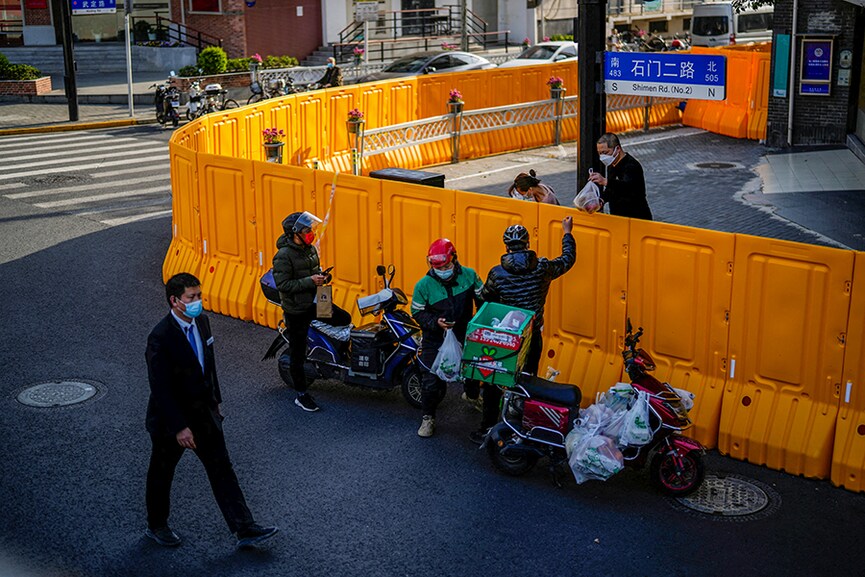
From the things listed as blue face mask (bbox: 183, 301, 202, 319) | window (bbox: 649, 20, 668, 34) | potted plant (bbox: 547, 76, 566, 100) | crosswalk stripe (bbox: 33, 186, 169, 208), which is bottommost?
crosswalk stripe (bbox: 33, 186, 169, 208)

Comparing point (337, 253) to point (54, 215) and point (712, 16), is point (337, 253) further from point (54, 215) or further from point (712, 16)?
point (712, 16)

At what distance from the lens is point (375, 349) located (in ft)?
33.2

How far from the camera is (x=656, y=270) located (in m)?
9.50

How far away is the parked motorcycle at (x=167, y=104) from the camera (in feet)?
90.4

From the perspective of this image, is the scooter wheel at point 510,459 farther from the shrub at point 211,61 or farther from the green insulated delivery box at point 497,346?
the shrub at point 211,61

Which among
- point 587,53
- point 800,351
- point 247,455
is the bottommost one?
point 247,455

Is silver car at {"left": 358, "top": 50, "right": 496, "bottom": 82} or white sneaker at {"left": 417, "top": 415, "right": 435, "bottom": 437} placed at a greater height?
silver car at {"left": 358, "top": 50, "right": 496, "bottom": 82}

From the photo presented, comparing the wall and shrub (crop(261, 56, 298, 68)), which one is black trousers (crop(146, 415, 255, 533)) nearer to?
the wall

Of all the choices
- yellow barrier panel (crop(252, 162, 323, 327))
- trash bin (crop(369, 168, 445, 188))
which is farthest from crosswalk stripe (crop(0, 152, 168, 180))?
trash bin (crop(369, 168, 445, 188))

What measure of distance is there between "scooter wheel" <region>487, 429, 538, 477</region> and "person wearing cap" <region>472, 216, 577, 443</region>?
592 mm

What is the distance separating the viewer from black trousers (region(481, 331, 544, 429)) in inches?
366

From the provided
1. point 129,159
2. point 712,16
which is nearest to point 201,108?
point 129,159

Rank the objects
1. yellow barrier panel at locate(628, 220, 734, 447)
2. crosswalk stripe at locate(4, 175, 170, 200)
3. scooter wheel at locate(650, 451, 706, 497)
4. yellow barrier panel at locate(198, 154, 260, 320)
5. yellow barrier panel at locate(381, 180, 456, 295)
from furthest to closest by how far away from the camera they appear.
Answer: crosswalk stripe at locate(4, 175, 170, 200) < yellow barrier panel at locate(198, 154, 260, 320) < yellow barrier panel at locate(381, 180, 456, 295) < yellow barrier panel at locate(628, 220, 734, 447) < scooter wheel at locate(650, 451, 706, 497)

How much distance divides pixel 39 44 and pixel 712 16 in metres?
26.1
